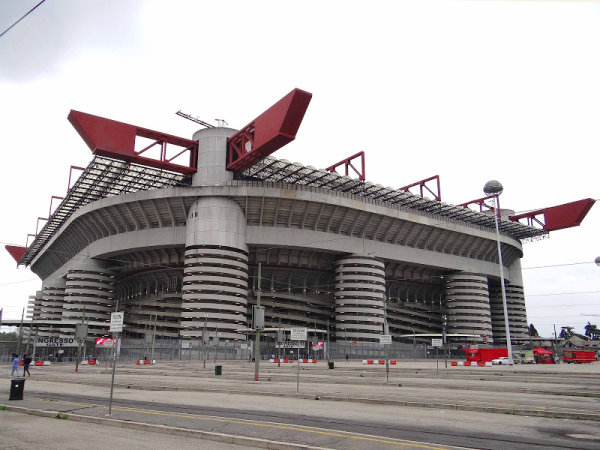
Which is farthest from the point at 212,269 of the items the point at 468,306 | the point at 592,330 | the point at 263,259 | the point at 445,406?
the point at 592,330

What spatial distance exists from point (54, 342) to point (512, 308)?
86111mm

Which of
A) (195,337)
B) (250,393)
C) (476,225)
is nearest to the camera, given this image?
(250,393)

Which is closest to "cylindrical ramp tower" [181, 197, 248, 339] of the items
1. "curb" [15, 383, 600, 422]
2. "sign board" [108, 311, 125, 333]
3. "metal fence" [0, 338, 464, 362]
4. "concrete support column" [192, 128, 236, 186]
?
"concrete support column" [192, 128, 236, 186]

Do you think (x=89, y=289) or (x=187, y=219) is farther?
(x=89, y=289)

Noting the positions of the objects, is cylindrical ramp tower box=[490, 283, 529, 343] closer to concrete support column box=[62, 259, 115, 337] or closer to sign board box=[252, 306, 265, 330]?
concrete support column box=[62, 259, 115, 337]

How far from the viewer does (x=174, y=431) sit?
34.8 feet

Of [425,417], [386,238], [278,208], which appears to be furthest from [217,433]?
[386,238]

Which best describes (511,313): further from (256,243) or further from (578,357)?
(256,243)

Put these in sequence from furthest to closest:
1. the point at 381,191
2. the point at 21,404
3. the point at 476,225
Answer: the point at 476,225 < the point at 381,191 < the point at 21,404

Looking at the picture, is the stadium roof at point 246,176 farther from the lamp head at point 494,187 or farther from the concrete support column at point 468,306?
the lamp head at point 494,187

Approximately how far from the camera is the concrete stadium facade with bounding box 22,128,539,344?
65.9 meters

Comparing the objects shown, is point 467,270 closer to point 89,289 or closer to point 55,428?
point 89,289

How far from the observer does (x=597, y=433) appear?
10617mm

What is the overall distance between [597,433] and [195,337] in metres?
56.8
